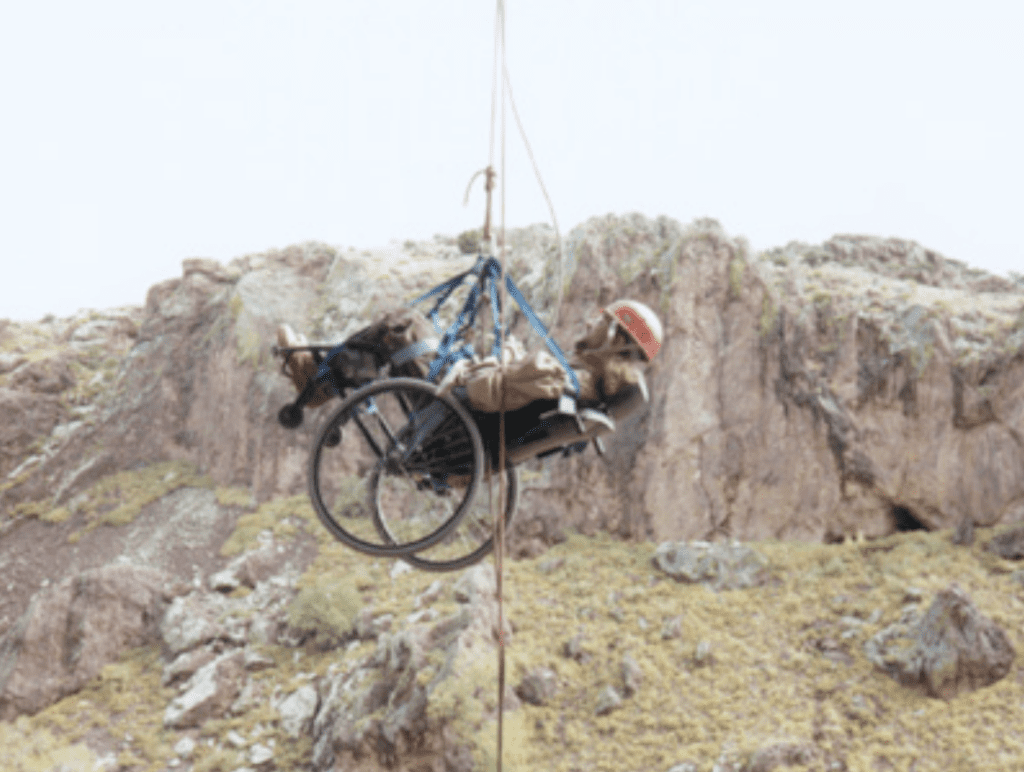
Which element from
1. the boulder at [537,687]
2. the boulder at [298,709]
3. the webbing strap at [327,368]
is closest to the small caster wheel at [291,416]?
the webbing strap at [327,368]

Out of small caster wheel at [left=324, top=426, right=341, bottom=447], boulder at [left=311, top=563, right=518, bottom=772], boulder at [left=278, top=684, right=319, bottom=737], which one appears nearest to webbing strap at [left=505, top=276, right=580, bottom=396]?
small caster wheel at [left=324, top=426, right=341, bottom=447]

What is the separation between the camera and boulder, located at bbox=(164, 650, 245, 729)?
16.3 meters

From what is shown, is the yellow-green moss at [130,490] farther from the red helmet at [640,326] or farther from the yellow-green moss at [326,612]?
the red helmet at [640,326]

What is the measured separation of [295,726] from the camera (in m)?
15.8

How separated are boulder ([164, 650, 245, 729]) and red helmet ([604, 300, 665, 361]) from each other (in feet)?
50.6

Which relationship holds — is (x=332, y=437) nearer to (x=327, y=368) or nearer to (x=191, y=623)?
(x=327, y=368)

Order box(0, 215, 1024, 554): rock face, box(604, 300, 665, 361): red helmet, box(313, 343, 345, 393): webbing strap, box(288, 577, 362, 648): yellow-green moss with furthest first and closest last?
box(0, 215, 1024, 554): rock face → box(288, 577, 362, 648): yellow-green moss → box(313, 343, 345, 393): webbing strap → box(604, 300, 665, 361): red helmet

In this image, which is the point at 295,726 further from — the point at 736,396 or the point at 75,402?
the point at 75,402

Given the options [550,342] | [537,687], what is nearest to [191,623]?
[537,687]

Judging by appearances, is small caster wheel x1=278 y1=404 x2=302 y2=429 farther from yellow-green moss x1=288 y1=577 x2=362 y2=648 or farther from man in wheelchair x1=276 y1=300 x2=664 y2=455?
yellow-green moss x1=288 y1=577 x2=362 y2=648

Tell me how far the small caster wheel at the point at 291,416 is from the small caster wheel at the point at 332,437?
17.7 inches

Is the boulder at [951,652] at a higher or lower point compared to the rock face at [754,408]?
lower

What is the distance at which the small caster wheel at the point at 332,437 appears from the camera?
19.2 ft

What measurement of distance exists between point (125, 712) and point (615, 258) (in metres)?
18.1
